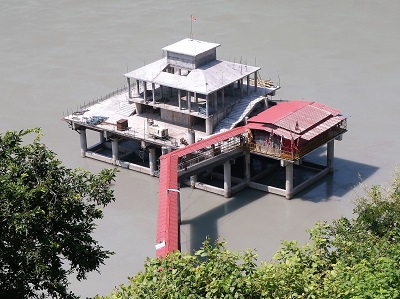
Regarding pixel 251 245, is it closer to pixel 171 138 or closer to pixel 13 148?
pixel 171 138

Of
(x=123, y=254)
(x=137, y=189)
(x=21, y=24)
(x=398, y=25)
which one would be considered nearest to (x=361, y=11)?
(x=398, y=25)

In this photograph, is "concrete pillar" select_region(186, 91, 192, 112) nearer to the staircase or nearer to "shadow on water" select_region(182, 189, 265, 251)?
the staircase

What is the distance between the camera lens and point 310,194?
58469 mm

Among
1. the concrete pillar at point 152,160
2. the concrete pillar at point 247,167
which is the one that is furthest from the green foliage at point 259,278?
the concrete pillar at point 152,160

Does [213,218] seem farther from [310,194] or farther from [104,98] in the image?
[104,98]

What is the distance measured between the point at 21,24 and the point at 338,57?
3497cm

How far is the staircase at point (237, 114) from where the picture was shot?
60.3 meters

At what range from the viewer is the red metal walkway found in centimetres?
4462

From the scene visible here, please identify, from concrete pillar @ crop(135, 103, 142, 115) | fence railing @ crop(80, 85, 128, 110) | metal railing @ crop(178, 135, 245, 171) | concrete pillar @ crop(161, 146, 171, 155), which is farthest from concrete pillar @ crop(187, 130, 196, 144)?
fence railing @ crop(80, 85, 128, 110)

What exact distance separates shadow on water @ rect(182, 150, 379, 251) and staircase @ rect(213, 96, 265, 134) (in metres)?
4.42

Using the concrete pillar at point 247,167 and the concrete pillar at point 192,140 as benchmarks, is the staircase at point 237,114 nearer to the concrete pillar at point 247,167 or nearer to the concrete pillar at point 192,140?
the concrete pillar at point 192,140

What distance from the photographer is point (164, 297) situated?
2753 cm

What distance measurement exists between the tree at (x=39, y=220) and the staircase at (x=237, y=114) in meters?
27.3

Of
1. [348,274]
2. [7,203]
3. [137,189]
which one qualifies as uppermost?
[7,203]
